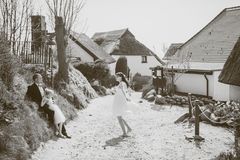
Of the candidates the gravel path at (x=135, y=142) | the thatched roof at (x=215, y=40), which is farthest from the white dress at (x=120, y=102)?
the thatched roof at (x=215, y=40)

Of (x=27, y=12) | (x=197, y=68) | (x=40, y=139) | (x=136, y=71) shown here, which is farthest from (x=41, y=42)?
(x=136, y=71)

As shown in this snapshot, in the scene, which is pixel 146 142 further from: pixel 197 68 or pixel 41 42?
pixel 197 68

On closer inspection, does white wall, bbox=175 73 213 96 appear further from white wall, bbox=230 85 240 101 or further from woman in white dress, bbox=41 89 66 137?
woman in white dress, bbox=41 89 66 137

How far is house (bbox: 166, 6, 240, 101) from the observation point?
23.8 metres

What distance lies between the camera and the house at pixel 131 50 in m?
48.8

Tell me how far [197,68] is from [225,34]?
4.02 metres

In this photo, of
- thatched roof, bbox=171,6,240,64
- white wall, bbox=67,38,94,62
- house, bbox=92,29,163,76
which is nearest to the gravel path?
thatched roof, bbox=171,6,240,64

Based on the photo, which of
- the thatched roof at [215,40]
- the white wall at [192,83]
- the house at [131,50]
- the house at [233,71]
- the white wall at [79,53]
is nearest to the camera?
the house at [233,71]

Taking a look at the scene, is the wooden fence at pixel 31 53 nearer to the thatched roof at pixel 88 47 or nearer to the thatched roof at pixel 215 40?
the thatched roof at pixel 215 40

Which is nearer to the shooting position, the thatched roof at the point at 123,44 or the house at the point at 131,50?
the thatched roof at the point at 123,44

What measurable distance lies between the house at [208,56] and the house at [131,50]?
62.5ft

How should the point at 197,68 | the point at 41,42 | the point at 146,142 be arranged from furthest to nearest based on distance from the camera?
the point at 197,68, the point at 41,42, the point at 146,142

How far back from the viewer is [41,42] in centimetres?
1831

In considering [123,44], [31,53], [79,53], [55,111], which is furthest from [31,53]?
[123,44]
